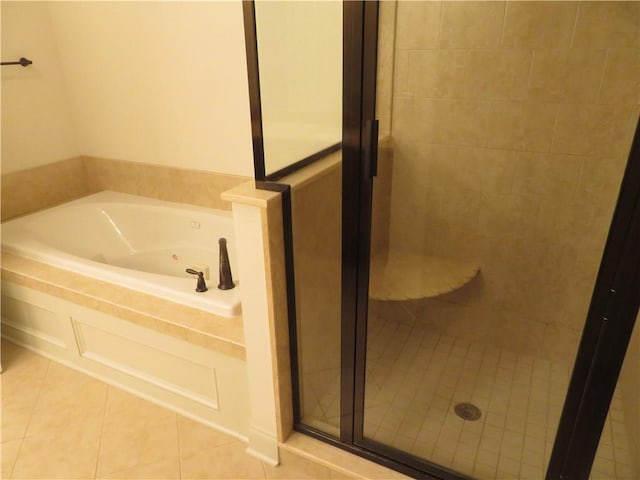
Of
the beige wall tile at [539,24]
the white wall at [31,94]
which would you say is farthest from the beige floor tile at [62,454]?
the beige wall tile at [539,24]

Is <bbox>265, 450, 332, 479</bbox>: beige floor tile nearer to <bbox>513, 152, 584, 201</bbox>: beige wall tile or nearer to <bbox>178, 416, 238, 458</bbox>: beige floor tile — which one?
<bbox>178, 416, 238, 458</bbox>: beige floor tile

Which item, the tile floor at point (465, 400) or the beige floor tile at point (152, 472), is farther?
the beige floor tile at point (152, 472)

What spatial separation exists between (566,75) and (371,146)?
0.97 metres

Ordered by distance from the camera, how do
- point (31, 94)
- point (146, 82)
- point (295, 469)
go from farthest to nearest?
point (31, 94) → point (146, 82) → point (295, 469)

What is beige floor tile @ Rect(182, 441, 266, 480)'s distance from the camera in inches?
64.5

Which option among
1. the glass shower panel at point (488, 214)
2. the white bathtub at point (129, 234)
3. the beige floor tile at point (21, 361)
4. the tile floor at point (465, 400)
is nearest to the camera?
the tile floor at point (465, 400)

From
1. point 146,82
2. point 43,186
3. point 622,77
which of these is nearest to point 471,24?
point 622,77

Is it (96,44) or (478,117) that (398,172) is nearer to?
(478,117)

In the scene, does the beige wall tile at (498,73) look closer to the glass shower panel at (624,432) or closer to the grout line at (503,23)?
the grout line at (503,23)

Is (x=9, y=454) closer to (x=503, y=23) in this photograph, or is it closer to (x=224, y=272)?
(x=224, y=272)

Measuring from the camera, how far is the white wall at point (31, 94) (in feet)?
8.09

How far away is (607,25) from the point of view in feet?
5.08

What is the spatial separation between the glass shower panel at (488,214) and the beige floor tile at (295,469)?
20 cm

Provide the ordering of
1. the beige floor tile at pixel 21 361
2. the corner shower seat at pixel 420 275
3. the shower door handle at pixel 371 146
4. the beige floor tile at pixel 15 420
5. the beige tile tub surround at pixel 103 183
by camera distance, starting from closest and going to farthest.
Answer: the shower door handle at pixel 371 146
the beige floor tile at pixel 15 420
the corner shower seat at pixel 420 275
the beige floor tile at pixel 21 361
the beige tile tub surround at pixel 103 183
